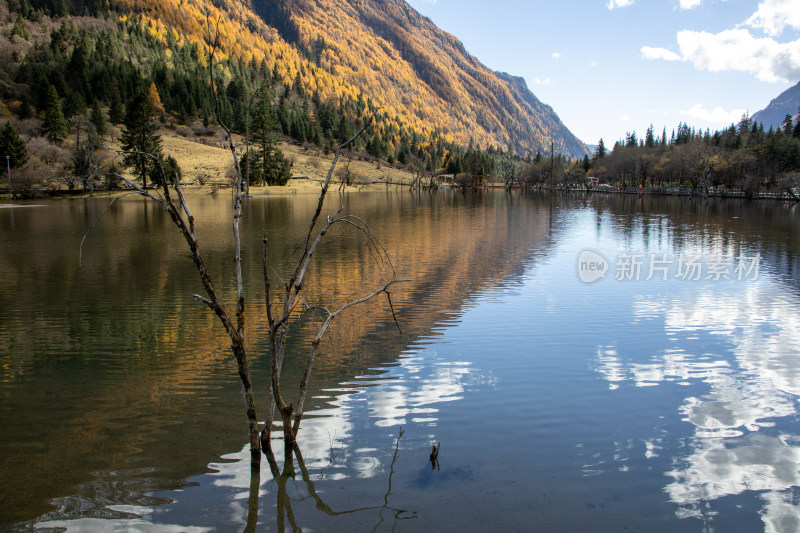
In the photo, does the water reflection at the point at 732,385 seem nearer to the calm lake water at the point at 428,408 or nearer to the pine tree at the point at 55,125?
the calm lake water at the point at 428,408

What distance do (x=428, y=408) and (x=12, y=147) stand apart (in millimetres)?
83914

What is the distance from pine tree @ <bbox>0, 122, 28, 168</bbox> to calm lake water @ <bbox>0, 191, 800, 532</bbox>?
68.2m

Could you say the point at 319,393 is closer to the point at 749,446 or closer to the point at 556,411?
the point at 556,411

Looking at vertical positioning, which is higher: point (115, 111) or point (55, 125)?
point (115, 111)

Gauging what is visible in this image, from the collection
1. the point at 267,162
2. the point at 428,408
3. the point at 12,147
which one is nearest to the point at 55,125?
the point at 12,147

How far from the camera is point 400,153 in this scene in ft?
584

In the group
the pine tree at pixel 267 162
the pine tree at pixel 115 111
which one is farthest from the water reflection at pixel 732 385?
the pine tree at pixel 115 111

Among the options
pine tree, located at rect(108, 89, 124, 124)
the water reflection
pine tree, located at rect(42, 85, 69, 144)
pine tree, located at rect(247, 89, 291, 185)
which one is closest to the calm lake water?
the water reflection

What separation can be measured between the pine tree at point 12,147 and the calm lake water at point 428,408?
68.2 m

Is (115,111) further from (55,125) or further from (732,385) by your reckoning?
(732,385)

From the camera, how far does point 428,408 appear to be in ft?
26.7

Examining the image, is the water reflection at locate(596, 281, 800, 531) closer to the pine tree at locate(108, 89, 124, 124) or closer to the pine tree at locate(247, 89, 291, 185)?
the pine tree at locate(247, 89, 291, 185)

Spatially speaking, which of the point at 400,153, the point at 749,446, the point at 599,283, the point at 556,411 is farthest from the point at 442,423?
the point at 400,153

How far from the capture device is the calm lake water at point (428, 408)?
5637mm
